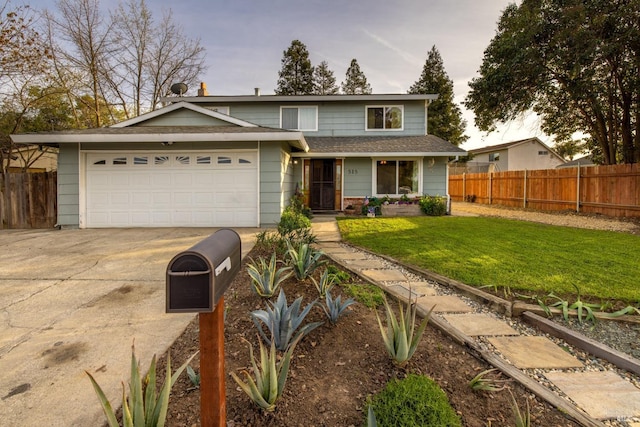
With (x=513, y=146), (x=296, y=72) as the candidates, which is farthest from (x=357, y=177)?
(x=513, y=146)

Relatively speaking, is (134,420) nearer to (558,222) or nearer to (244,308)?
(244,308)

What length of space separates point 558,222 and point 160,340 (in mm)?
11834

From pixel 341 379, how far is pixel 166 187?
28.5ft

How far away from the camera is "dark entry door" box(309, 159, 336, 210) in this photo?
13164 millimetres

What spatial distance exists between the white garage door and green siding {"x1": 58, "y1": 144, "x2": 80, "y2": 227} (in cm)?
32

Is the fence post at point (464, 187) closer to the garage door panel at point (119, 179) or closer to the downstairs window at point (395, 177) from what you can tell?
the downstairs window at point (395, 177)

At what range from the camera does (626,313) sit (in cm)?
316

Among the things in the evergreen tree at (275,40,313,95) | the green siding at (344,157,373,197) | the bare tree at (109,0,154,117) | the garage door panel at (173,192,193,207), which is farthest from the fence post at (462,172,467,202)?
the bare tree at (109,0,154,117)

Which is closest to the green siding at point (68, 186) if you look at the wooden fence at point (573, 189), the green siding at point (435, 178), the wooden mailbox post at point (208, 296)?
the wooden mailbox post at point (208, 296)

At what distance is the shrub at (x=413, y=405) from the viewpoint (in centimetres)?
165

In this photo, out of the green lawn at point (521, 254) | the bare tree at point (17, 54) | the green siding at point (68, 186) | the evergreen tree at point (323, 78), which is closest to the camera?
the green lawn at point (521, 254)

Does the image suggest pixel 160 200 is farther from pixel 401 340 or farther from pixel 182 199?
pixel 401 340

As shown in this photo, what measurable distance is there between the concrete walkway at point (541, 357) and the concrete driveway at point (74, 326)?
91.5 inches

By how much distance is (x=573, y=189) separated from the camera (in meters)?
12.7
